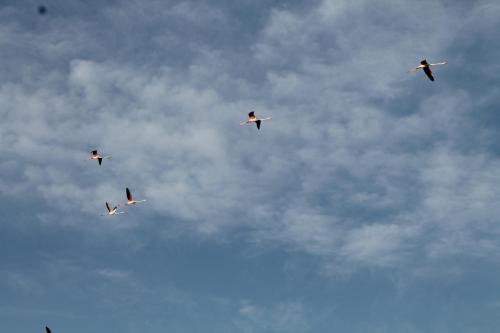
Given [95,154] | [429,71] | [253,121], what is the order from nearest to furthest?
1. [429,71]
2. [253,121]
3. [95,154]

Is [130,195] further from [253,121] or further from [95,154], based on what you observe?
[253,121]

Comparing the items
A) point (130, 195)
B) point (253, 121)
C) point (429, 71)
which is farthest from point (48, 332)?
point (429, 71)

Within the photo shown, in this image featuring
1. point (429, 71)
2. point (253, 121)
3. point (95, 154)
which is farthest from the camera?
point (95, 154)

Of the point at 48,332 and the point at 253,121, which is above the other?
the point at 253,121

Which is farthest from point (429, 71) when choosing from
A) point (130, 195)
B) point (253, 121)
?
point (130, 195)

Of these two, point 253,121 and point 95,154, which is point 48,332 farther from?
point 253,121

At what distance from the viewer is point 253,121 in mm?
124625

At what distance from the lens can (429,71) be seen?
10744 cm

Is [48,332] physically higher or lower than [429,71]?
lower

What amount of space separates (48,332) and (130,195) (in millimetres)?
41380

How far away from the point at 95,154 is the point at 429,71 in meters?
74.9

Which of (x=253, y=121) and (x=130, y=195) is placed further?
(x=130, y=195)

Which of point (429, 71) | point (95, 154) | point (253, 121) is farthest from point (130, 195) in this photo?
point (429, 71)

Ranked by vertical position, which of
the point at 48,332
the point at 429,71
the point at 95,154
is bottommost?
the point at 48,332
